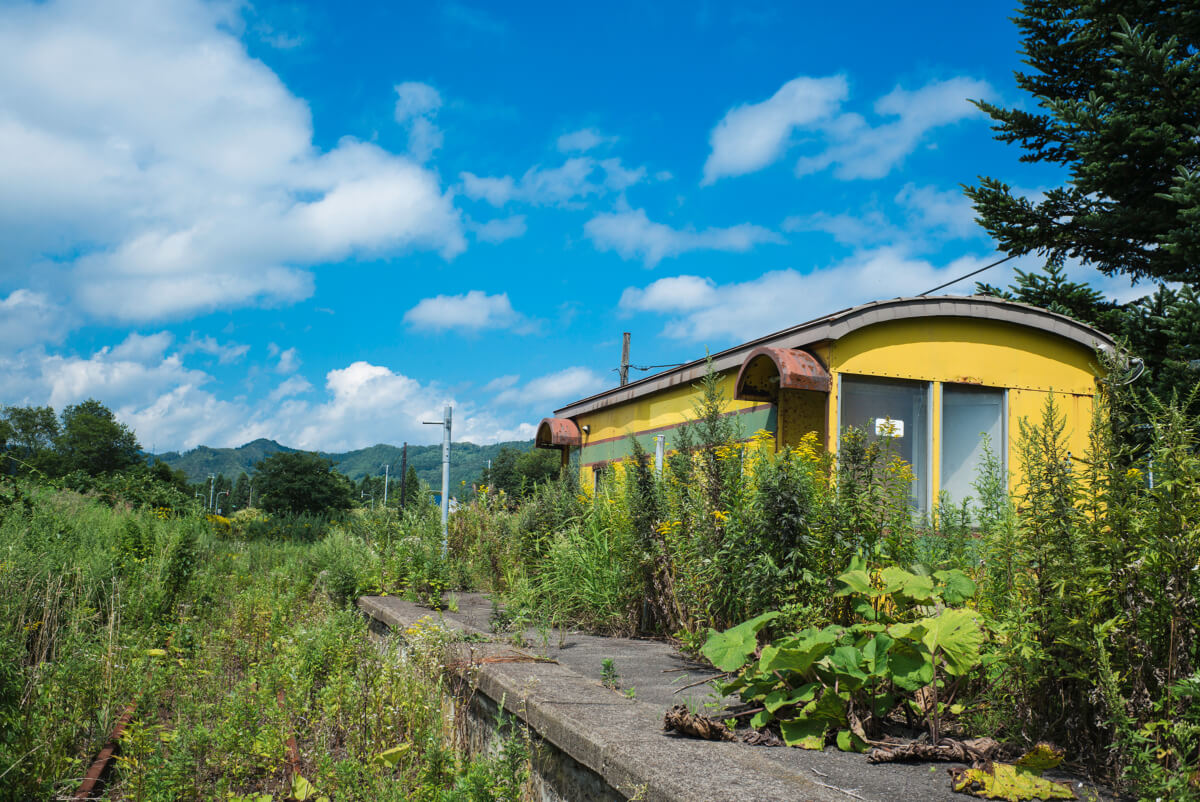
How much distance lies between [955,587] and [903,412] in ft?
16.7

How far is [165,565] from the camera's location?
7.50m

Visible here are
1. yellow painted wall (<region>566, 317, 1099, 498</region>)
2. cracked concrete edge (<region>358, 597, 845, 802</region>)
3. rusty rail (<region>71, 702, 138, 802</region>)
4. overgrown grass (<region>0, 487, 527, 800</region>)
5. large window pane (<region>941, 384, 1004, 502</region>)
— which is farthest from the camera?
large window pane (<region>941, 384, 1004, 502</region>)

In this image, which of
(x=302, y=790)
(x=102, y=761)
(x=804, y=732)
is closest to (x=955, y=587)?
(x=804, y=732)

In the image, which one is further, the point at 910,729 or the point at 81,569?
the point at 81,569

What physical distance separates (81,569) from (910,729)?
21.6 feet

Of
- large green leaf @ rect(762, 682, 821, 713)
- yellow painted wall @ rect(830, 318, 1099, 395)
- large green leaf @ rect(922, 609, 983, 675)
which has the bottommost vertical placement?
large green leaf @ rect(762, 682, 821, 713)

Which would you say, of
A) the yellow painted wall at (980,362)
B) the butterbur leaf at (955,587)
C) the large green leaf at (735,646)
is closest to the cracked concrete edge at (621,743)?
the large green leaf at (735,646)

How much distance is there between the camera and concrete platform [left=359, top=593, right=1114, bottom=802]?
7.21ft

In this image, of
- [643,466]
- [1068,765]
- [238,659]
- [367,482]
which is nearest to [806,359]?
[643,466]

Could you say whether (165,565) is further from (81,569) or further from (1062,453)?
(1062,453)

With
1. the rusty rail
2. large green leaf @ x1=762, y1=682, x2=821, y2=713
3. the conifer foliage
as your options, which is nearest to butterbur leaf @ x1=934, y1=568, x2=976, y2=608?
large green leaf @ x1=762, y1=682, x2=821, y2=713

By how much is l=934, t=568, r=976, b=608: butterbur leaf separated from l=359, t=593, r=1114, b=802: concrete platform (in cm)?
64

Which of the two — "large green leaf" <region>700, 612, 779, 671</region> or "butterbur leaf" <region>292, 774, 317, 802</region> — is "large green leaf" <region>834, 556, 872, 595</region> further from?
"butterbur leaf" <region>292, 774, 317, 802</region>

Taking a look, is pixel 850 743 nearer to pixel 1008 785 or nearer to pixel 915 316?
pixel 1008 785
